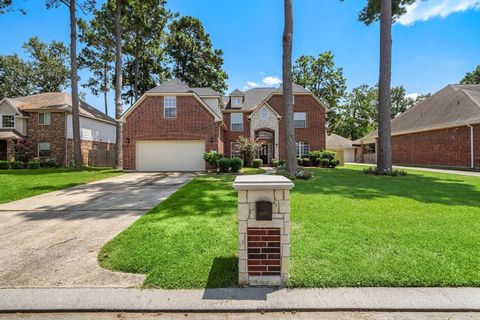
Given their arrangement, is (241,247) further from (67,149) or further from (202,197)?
(67,149)

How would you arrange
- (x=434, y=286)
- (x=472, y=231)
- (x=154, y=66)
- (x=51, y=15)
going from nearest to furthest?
(x=434, y=286), (x=472, y=231), (x=51, y=15), (x=154, y=66)

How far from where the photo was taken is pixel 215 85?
35000mm

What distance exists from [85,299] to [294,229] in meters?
3.39

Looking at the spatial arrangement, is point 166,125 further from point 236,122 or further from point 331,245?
point 331,245

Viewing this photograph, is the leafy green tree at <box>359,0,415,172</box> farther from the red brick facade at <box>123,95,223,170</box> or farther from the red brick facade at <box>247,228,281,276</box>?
the red brick facade at <box>247,228,281,276</box>

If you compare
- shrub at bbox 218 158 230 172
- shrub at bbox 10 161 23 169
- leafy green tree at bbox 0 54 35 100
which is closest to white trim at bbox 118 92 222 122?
shrub at bbox 218 158 230 172

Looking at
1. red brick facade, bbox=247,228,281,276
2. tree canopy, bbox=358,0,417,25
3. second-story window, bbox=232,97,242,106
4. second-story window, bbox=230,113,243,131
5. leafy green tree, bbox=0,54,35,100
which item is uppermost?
leafy green tree, bbox=0,54,35,100

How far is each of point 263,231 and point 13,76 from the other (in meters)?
45.5

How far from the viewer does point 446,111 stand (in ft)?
69.6

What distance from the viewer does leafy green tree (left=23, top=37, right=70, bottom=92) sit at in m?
36.0

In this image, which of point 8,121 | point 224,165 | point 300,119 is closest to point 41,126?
point 8,121

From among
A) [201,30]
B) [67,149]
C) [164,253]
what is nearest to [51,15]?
[67,149]

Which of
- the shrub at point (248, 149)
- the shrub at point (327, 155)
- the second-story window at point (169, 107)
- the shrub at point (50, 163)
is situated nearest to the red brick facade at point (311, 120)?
the shrub at point (327, 155)

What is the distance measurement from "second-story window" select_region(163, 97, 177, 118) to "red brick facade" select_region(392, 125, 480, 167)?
66.4 feet
